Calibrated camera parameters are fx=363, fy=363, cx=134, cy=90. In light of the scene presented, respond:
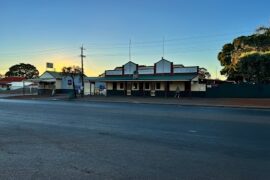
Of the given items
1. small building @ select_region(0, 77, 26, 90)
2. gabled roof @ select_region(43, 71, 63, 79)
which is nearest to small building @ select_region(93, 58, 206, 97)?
gabled roof @ select_region(43, 71, 63, 79)

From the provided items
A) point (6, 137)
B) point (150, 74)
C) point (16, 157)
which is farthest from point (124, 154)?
point (150, 74)

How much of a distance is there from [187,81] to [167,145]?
40769 mm

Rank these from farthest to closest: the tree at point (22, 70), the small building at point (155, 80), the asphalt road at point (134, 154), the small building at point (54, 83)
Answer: the tree at point (22, 70) → the small building at point (54, 83) → the small building at point (155, 80) → the asphalt road at point (134, 154)

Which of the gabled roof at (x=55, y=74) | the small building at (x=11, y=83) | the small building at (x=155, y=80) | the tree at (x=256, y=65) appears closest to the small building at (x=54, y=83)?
the gabled roof at (x=55, y=74)

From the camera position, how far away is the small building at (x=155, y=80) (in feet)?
167

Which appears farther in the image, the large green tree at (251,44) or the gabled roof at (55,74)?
the gabled roof at (55,74)

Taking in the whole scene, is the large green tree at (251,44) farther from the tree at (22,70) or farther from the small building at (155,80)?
the tree at (22,70)

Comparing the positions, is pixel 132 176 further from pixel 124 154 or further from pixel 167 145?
pixel 167 145

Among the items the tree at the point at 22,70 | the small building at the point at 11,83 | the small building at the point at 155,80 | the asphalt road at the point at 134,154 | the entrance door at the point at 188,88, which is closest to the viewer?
the asphalt road at the point at 134,154

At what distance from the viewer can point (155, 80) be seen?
168 feet

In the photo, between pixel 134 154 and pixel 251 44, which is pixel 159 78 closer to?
pixel 251 44

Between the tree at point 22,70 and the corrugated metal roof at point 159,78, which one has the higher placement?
the tree at point 22,70

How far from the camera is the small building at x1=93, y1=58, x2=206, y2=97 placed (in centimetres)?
5081

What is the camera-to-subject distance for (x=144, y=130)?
547 inches
